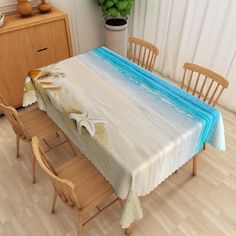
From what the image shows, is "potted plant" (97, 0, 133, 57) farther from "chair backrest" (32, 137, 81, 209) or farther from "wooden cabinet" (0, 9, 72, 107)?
"chair backrest" (32, 137, 81, 209)

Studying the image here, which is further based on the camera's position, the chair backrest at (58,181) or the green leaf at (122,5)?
the green leaf at (122,5)

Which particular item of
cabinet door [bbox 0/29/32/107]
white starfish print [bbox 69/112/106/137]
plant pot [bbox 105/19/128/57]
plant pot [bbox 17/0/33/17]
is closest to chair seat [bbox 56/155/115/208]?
white starfish print [bbox 69/112/106/137]

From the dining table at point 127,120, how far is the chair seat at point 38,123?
153mm

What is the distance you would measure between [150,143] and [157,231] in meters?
0.81

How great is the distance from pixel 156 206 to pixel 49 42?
6.63 feet

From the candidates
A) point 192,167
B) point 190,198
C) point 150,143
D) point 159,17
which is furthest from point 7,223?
point 159,17

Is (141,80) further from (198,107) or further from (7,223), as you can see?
(7,223)

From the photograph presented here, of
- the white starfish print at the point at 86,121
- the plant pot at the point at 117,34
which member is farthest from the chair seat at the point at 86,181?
the plant pot at the point at 117,34

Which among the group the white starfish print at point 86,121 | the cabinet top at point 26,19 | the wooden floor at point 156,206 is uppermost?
the cabinet top at point 26,19

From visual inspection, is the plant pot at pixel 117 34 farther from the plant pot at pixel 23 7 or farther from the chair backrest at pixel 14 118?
the chair backrest at pixel 14 118

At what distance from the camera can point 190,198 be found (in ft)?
6.59

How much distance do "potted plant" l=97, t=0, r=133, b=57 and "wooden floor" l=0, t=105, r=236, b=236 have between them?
72.8 inches

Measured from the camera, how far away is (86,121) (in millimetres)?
1580

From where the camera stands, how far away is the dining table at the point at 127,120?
1.38 m
